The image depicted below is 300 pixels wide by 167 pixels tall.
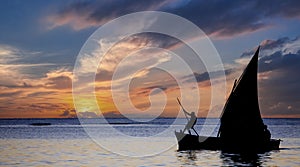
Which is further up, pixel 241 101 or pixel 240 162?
pixel 241 101

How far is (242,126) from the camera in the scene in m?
46.3

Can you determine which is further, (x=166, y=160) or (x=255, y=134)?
(x=255, y=134)

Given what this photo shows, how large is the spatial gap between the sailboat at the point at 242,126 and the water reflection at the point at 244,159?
217 cm

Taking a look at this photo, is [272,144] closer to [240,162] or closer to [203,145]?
[203,145]

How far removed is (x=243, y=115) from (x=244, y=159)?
23.9 ft

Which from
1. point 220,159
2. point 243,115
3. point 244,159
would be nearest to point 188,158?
point 220,159

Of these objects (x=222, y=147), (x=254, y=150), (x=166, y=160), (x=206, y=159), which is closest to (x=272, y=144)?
(x=254, y=150)

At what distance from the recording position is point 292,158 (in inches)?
1626

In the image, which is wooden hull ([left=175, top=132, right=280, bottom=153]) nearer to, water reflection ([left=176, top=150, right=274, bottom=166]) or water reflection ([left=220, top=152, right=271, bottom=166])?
water reflection ([left=176, top=150, right=274, bottom=166])

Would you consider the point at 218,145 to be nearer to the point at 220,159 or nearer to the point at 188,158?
the point at 188,158

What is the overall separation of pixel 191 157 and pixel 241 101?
8.47m

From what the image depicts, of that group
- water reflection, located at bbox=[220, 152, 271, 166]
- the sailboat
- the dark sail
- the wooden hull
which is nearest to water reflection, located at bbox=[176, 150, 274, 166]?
water reflection, located at bbox=[220, 152, 271, 166]

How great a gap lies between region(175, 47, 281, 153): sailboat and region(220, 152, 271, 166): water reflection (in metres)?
2.17

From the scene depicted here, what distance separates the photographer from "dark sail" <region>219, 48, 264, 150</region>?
45406 millimetres
